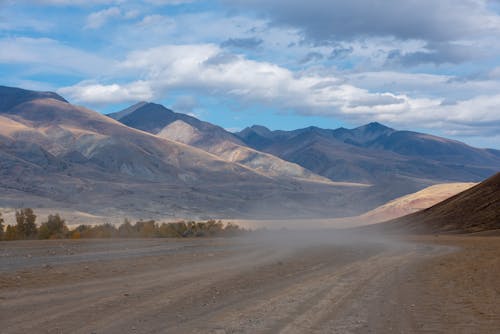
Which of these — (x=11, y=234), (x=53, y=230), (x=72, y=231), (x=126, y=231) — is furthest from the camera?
(x=126, y=231)

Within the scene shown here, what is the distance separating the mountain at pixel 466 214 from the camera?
5033 cm

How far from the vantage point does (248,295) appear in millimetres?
15305

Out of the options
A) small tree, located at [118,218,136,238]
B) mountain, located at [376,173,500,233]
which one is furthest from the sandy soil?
small tree, located at [118,218,136,238]

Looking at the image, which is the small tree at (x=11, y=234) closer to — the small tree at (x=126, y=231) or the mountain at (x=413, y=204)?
the small tree at (x=126, y=231)

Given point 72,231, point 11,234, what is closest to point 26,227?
point 11,234

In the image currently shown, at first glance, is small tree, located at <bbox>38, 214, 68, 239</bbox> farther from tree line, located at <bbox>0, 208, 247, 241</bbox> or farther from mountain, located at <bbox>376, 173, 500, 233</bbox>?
mountain, located at <bbox>376, 173, 500, 233</bbox>

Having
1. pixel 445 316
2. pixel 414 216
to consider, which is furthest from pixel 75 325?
pixel 414 216

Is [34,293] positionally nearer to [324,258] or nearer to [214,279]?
[214,279]

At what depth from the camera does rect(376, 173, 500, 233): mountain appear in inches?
1981

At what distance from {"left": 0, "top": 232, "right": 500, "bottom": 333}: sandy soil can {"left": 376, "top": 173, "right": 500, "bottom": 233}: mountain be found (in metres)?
26.0

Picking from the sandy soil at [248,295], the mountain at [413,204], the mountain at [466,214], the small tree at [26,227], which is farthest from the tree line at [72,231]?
the mountain at [413,204]

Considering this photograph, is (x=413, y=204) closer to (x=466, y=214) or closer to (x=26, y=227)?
(x=466, y=214)

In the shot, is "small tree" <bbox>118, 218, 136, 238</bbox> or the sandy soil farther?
"small tree" <bbox>118, 218, 136, 238</bbox>

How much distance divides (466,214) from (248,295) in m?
43.2
